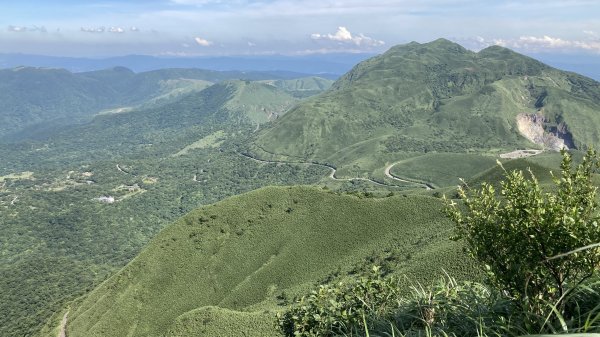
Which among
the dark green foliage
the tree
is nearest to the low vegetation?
the tree

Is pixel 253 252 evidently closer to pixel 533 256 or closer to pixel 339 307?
pixel 339 307

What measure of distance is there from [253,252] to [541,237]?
13735cm

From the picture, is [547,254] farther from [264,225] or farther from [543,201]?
[264,225]

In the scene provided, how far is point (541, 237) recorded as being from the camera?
1453 cm

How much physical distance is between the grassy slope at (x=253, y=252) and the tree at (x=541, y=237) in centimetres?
9261

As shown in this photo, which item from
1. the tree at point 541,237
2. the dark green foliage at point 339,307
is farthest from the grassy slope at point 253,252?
the tree at point 541,237

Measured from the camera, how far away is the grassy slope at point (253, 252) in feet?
413

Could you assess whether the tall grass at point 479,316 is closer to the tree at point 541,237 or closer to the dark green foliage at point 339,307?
the tree at point 541,237

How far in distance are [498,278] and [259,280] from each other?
12176 centimetres

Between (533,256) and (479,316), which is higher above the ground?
(533,256)

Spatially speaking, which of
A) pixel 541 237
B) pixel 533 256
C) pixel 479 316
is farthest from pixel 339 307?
pixel 541 237

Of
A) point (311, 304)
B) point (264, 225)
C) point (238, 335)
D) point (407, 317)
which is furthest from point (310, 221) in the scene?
point (407, 317)

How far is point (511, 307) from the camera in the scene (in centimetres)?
1666

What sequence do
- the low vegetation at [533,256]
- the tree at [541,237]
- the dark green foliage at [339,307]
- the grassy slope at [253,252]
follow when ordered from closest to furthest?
the low vegetation at [533,256]
the tree at [541,237]
the dark green foliage at [339,307]
the grassy slope at [253,252]
